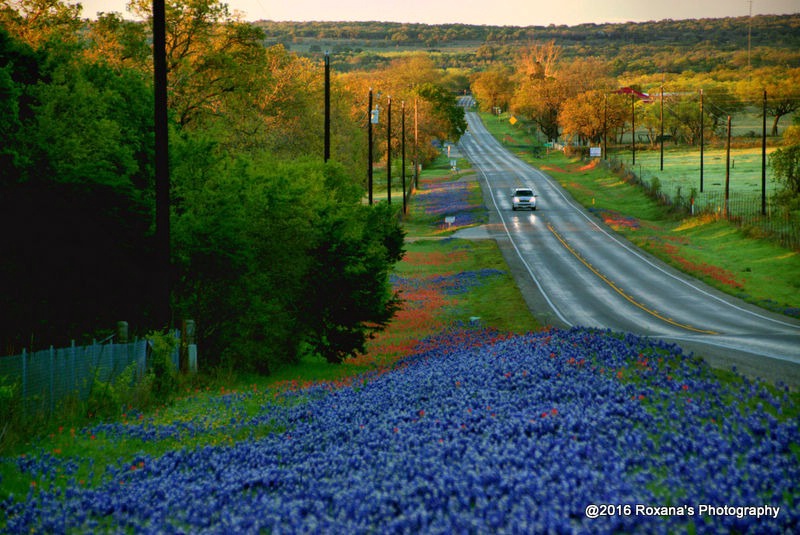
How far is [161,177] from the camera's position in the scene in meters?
18.4

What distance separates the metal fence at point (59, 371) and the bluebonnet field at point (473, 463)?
1594 millimetres

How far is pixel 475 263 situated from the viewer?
55125 millimetres

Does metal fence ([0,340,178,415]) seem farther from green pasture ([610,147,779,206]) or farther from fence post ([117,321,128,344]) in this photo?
green pasture ([610,147,779,206])

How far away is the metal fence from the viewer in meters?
14.0

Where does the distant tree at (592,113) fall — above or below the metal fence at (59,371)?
above

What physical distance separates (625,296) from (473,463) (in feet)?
118

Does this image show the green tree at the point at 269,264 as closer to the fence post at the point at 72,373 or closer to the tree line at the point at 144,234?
the tree line at the point at 144,234

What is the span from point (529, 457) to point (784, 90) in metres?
176

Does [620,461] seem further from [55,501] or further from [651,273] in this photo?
[651,273]

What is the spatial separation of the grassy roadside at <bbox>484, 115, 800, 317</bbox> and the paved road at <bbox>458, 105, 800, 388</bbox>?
115 centimetres

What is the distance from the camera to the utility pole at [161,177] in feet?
59.8

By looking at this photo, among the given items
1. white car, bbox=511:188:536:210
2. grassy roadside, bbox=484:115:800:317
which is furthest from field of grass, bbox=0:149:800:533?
white car, bbox=511:188:536:210

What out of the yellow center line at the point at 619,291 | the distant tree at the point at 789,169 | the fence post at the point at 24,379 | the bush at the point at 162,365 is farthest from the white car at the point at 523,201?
the fence post at the point at 24,379

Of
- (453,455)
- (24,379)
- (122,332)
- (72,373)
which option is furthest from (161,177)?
(453,455)
